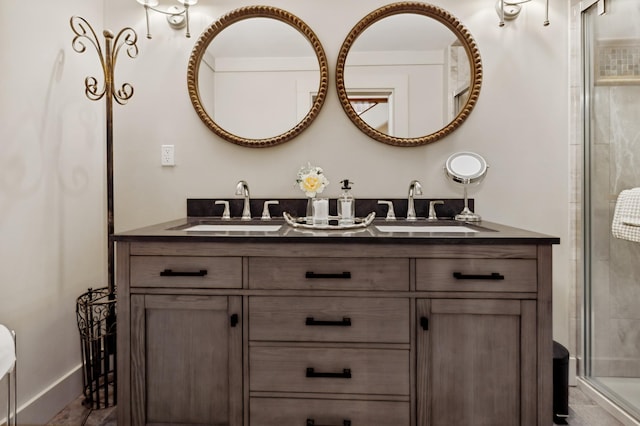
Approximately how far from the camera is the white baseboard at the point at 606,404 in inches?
65.0

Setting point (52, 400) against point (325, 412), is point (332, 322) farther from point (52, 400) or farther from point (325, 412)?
point (52, 400)

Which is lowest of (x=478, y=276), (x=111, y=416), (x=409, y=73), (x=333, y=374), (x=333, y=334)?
(x=111, y=416)

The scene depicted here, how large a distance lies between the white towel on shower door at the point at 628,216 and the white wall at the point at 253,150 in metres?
0.38

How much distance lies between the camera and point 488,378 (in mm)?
1352

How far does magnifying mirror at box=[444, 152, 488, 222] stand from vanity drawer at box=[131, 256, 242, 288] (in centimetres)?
→ 120

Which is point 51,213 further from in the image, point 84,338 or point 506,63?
point 506,63

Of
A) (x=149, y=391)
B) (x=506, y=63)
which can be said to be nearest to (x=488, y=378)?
(x=149, y=391)

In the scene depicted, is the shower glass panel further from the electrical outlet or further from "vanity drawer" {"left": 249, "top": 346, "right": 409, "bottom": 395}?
the electrical outlet

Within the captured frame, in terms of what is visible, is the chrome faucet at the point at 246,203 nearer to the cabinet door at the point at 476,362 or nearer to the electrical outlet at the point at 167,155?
the electrical outlet at the point at 167,155

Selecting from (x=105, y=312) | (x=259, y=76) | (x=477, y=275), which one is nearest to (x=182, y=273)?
(x=105, y=312)

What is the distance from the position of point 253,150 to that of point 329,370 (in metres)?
1.22

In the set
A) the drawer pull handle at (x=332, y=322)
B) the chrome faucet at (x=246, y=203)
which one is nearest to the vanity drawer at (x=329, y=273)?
the drawer pull handle at (x=332, y=322)

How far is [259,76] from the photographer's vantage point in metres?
2.06

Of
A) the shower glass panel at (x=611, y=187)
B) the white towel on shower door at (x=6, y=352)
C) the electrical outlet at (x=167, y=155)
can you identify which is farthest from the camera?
the electrical outlet at (x=167, y=155)
